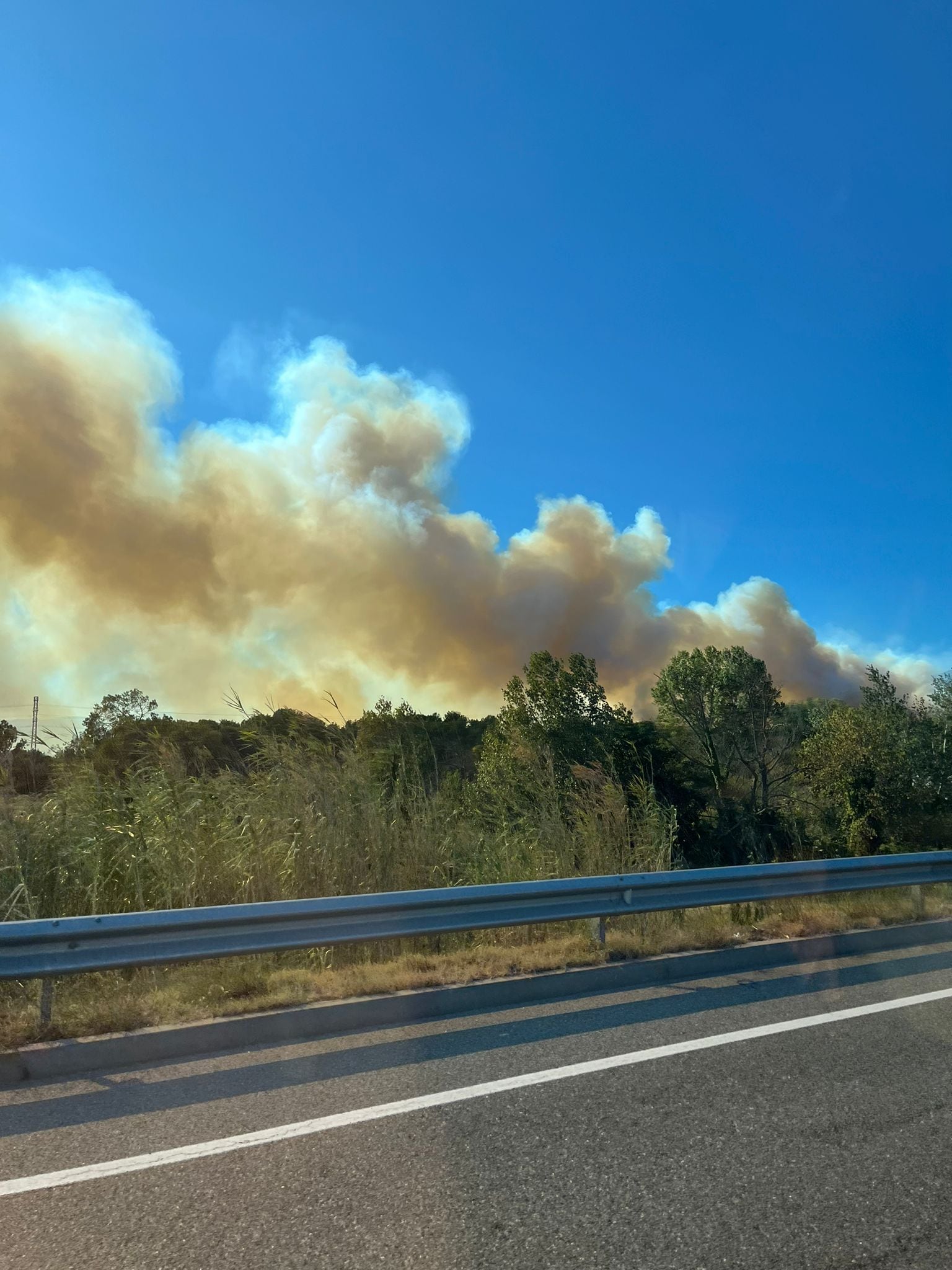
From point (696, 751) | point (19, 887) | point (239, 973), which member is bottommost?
point (239, 973)

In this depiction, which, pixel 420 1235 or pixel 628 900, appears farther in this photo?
pixel 628 900

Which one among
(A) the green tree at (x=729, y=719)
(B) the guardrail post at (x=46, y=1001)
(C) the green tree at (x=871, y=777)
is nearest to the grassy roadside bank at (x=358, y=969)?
(B) the guardrail post at (x=46, y=1001)

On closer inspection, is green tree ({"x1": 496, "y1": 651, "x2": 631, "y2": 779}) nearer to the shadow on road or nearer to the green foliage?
the green foliage

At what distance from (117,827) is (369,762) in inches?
108

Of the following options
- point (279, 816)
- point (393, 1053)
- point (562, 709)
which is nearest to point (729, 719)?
point (562, 709)

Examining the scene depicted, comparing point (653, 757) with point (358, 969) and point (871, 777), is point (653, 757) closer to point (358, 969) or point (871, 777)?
point (871, 777)

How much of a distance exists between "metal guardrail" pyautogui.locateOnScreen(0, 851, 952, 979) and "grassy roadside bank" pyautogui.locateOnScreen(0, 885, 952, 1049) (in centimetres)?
27

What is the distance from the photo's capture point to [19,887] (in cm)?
632

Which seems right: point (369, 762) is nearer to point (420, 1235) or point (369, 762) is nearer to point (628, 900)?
point (628, 900)

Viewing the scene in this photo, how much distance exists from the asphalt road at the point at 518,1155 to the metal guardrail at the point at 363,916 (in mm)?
721

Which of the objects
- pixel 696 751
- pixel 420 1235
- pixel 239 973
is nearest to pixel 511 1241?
pixel 420 1235

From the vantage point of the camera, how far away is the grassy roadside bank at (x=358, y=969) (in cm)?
533

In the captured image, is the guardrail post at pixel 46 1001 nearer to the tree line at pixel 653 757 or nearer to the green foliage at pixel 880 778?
the tree line at pixel 653 757

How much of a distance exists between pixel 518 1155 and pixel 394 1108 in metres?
0.75
